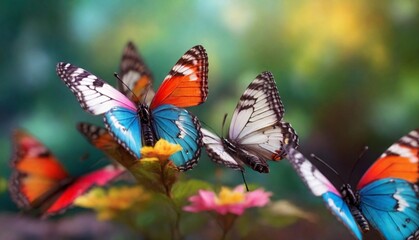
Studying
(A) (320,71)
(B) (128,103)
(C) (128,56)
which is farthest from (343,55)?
(B) (128,103)

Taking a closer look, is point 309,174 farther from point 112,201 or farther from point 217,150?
point 112,201

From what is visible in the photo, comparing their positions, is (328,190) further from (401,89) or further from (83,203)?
(401,89)

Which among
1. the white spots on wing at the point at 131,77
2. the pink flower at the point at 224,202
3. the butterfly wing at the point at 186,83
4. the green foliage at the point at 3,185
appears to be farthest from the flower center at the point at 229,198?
the green foliage at the point at 3,185

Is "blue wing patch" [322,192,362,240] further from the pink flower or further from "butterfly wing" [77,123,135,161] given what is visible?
"butterfly wing" [77,123,135,161]

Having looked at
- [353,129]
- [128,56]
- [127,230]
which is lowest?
[127,230]

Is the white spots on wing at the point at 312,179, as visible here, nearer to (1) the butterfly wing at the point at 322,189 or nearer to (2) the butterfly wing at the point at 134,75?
(1) the butterfly wing at the point at 322,189

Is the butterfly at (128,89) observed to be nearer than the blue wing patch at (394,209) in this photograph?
No

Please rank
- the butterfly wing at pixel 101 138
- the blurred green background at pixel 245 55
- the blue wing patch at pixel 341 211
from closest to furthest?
1. the blue wing patch at pixel 341 211
2. the butterfly wing at pixel 101 138
3. the blurred green background at pixel 245 55
